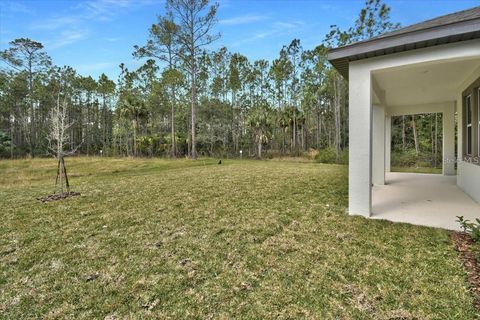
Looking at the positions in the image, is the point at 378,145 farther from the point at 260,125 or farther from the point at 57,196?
the point at 260,125

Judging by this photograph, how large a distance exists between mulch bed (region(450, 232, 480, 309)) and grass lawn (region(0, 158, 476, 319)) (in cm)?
7

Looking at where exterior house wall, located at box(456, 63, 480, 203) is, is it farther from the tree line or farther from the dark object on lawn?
the tree line

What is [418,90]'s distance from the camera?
6.63m

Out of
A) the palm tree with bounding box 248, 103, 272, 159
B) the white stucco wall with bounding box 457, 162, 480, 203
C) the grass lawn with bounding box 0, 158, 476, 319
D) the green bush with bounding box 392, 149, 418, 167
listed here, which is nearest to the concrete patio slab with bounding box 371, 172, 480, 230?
the white stucco wall with bounding box 457, 162, 480, 203

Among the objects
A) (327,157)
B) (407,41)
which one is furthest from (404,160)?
(407,41)

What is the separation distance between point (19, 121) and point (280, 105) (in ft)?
99.2

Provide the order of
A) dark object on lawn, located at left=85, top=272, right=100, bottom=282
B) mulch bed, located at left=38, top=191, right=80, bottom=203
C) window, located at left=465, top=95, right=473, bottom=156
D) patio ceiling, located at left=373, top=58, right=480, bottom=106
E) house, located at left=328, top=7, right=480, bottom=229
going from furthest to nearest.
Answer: mulch bed, located at left=38, top=191, right=80, bottom=203 → window, located at left=465, top=95, right=473, bottom=156 → patio ceiling, located at left=373, top=58, right=480, bottom=106 → house, located at left=328, top=7, right=480, bottom=229 → dark object on lawn, located at left=85, top=272, right=100, bottom=282

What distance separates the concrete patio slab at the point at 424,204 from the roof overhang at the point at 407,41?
8.48 ft

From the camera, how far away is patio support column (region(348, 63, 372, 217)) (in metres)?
4.27

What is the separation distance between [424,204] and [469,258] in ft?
7.99

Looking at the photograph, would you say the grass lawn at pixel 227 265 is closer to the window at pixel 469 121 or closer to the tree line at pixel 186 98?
the window at pixel 469 121

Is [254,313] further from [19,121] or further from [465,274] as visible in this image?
[19,121]

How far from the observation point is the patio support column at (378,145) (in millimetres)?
7406

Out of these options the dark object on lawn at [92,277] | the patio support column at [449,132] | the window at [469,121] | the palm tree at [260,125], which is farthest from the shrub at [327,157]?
the dark object on lawn at [92,277]
